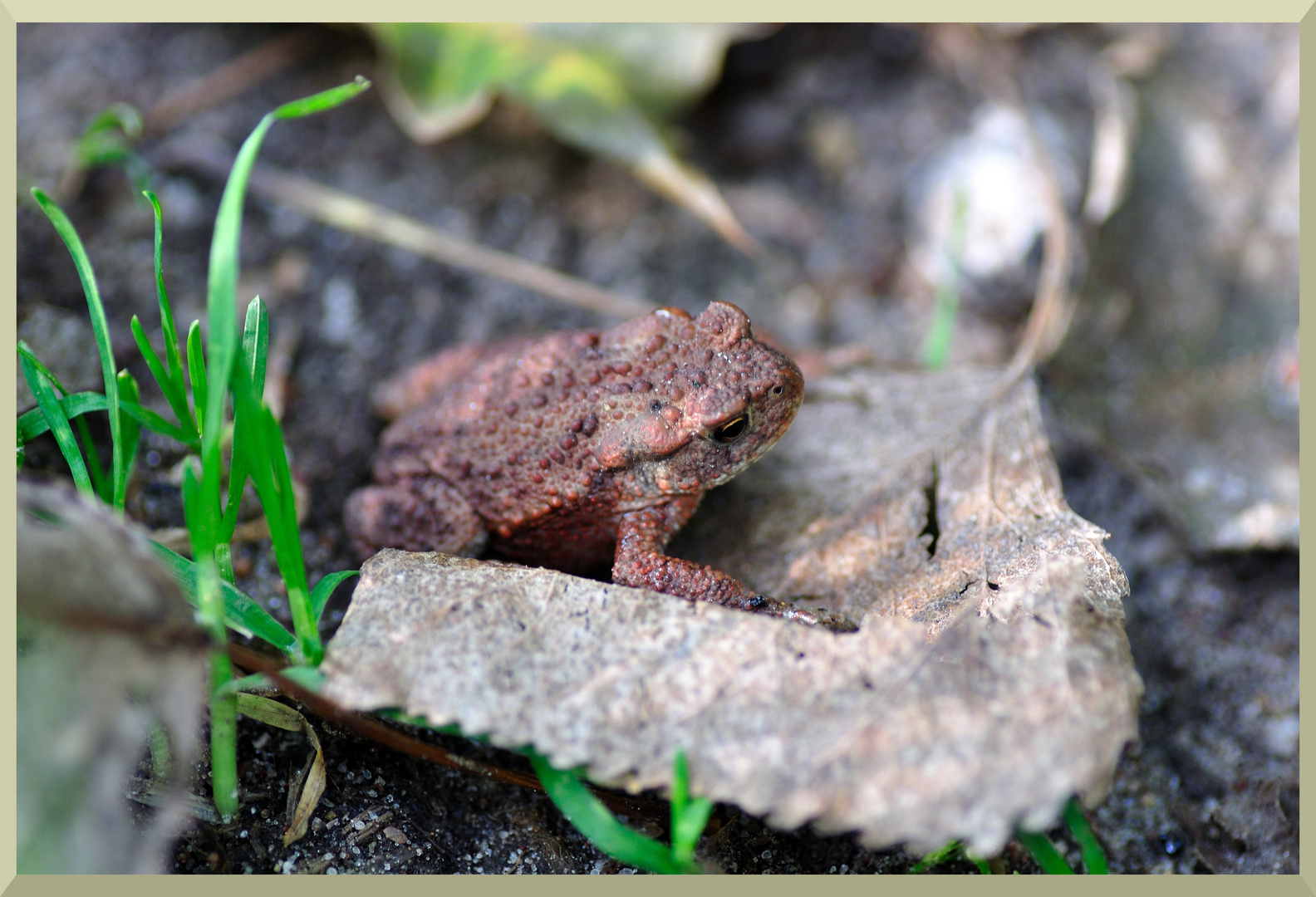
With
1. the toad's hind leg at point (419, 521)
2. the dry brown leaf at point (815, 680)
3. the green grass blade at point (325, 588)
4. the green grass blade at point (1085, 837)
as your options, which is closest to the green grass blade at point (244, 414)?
the green grass blade at point (325, 588)

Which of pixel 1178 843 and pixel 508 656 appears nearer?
pixel 508 656

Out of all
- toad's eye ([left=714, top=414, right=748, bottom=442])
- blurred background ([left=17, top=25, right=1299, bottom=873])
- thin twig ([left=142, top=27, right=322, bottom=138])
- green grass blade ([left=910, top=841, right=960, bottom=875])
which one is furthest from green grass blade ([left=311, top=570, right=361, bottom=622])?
thin twig ([left=142, top=27, right=322, bottom=138])

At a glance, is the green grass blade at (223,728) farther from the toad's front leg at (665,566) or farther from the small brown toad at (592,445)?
the toad's front leg at (665,566)

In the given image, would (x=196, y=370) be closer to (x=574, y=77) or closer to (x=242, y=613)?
(x=242, y=613)

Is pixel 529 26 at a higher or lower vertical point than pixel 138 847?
higher

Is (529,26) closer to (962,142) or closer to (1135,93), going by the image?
(962,142)

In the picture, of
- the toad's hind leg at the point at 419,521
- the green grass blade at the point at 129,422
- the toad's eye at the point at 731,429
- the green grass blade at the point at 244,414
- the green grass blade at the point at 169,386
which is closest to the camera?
the green grass blade at the point at 244,414

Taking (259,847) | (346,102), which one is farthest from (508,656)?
(346,102)
